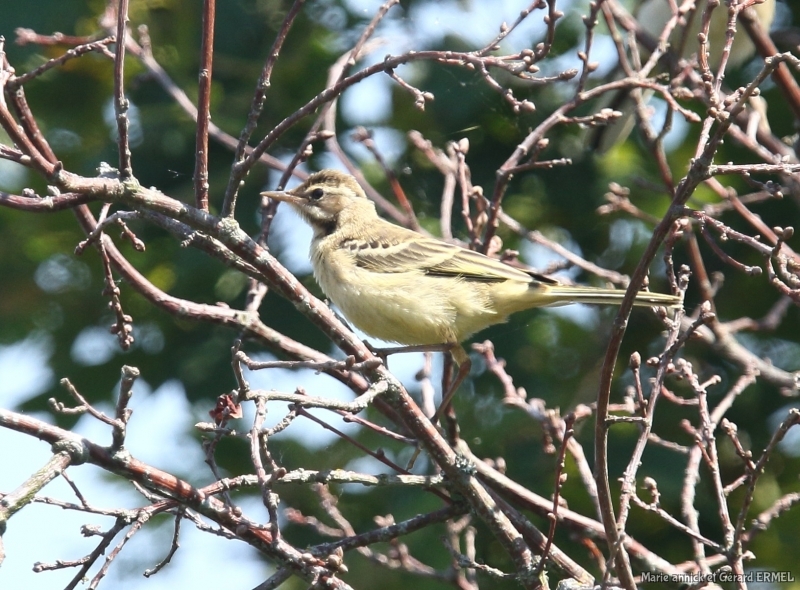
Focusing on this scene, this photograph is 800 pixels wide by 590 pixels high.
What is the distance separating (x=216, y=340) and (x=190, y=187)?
1.07m

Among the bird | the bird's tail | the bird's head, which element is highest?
the bird's head

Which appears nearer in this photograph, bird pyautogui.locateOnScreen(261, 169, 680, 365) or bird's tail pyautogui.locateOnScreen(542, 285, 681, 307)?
bird's tail pyautogui.locateOnScreen(542, 285, 681, 307)

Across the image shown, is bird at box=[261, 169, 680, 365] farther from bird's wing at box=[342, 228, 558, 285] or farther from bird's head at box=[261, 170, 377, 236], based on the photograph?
bird's head at box=[261, 170, 377, 236]

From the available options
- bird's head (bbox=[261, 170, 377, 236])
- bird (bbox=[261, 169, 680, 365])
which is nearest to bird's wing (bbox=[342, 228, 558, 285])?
bird (bbox=[261, 169, 680, 365])

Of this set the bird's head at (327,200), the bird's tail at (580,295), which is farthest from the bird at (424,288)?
the bird's head at (327,200)

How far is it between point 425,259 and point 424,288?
232 mm

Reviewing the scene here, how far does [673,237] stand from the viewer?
9.65 ft

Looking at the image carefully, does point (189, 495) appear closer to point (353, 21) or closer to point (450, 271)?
point (450, 271)

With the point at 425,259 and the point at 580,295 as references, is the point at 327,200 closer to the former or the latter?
the point at 425,259

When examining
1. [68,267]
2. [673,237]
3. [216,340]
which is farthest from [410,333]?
[68,267]

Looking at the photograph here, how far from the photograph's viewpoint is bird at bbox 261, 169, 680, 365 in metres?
4.36

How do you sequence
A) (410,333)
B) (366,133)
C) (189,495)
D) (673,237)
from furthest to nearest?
(366,133), (410,333), (673,237), (189,495)

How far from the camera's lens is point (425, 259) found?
4.70 meters

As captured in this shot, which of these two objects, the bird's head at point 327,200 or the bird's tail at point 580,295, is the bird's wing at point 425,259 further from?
the bird's head at point 327,200
